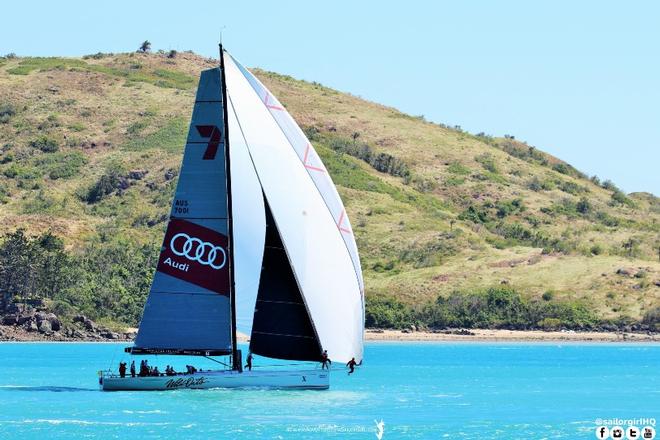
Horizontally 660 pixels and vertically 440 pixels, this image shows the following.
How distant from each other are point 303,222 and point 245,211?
2262mm

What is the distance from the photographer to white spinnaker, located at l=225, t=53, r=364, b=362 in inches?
2224

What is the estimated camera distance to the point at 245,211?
57125 mm

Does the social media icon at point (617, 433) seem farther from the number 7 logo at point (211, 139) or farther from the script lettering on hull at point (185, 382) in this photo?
the number 7 logo at point (211, 139)

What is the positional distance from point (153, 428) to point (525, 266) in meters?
106

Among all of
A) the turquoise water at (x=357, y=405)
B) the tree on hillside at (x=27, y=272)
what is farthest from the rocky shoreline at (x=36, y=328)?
the turquoise water at (x=357, y=405)

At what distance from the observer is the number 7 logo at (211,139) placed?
57.2 meters

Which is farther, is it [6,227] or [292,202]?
[6,227]

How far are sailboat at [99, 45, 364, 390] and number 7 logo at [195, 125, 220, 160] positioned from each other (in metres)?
0.04

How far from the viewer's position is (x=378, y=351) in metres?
121

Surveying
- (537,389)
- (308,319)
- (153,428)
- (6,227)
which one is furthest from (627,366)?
(6,227)

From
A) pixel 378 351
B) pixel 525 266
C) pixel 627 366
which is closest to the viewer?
pixel 627 366

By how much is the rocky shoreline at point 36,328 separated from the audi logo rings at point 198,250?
67.8 m

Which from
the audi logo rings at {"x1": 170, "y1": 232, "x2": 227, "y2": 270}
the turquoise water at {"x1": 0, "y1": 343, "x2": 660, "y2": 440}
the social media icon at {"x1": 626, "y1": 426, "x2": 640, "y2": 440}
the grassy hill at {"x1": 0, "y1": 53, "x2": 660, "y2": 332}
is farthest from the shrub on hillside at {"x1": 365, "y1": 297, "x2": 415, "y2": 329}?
the social media icon at {"x1": 626, "y1": 426, "x2": 640, "y2": 440}

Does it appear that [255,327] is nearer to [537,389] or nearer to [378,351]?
[537,389]
